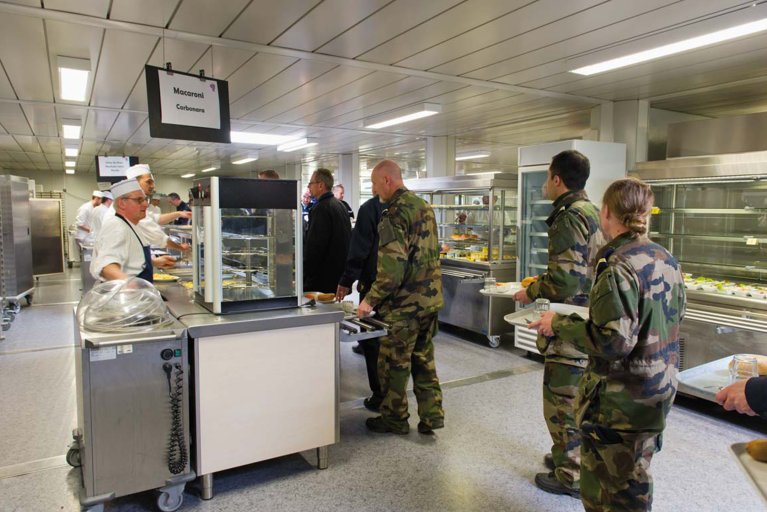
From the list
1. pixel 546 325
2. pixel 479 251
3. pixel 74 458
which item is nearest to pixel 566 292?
pixel 546 325

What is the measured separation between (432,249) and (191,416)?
1647mm

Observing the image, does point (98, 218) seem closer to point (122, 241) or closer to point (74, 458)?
point (122, 241)

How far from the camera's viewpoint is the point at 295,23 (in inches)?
129

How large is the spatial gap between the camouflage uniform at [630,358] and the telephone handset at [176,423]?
5.81ft

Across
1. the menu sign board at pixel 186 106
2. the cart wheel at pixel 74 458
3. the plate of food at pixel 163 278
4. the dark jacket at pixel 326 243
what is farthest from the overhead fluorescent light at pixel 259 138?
the cart wheel at pixel 74 458

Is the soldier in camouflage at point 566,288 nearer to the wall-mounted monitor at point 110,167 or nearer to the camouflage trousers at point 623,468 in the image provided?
the camouflage trousers at point 623,468

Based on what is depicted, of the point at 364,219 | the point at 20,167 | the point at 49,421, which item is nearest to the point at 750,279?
the point at 364,219

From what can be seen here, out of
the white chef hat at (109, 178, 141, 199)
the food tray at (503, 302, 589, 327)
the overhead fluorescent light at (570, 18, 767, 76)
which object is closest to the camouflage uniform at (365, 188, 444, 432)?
the food tray at (503, 302, 589, 327)

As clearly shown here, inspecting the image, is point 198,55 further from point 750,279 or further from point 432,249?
point 750,279

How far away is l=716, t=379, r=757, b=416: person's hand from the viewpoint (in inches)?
51.7

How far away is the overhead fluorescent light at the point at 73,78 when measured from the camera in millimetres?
4152

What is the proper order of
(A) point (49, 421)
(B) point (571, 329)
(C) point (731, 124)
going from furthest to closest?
(C) point (731, 124) < (A) point (49, 421) < (B) point (571, 329)

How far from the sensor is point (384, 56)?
3.96 metres

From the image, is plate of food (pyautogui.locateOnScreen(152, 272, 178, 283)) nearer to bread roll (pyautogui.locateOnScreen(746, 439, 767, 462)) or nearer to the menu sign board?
the menu sign board
